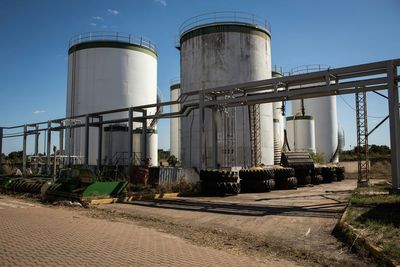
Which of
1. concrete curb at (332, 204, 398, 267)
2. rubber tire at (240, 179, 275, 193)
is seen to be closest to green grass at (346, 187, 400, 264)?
concrete curb at (332, 204, 398, 267)

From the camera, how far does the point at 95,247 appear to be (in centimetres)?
681

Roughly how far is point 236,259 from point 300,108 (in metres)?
41.6

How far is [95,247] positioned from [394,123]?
11719 mm

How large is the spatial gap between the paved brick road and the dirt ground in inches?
25.4

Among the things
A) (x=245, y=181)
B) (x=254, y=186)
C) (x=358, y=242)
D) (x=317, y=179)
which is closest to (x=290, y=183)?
(x=254, y=186)

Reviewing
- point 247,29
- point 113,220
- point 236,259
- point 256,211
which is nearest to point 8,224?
point 113,220

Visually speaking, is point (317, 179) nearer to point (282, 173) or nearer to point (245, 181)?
point (282, 173)

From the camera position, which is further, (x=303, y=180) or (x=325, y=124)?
(x=325, y=124)

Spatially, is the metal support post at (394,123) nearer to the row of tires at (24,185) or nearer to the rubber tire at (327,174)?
the row of tires at (24,185)

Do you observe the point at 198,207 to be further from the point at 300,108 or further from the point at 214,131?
the point at 300,108

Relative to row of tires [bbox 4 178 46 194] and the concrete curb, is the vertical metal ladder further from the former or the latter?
the concrete curb

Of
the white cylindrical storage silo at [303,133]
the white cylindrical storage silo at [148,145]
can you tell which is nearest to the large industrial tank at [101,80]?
the white cylindrical storage silo at [148,145]

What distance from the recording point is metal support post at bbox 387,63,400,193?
13570 mm

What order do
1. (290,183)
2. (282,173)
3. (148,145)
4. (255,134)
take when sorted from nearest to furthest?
(282,173)
(290,183)
(255,134)
(148,145)
